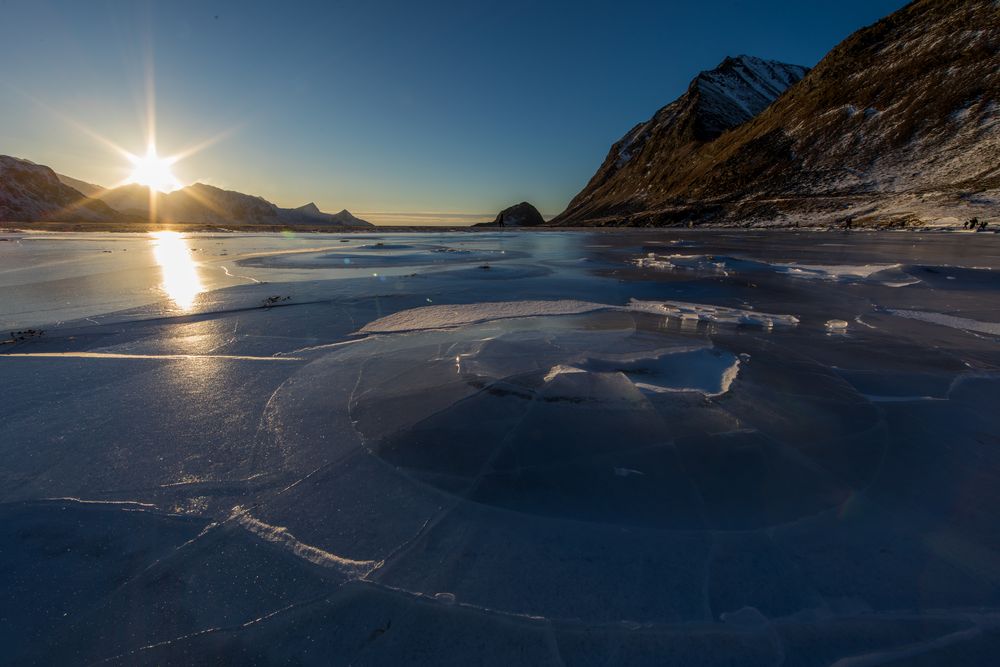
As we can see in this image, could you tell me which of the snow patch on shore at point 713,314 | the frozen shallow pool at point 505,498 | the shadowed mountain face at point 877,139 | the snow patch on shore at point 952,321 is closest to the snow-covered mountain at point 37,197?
the shadowed mountain face at point 877,139

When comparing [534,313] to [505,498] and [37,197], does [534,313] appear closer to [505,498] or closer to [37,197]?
[505,498]

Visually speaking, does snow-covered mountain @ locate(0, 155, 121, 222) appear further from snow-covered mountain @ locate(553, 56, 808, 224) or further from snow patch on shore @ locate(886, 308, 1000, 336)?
snow patch on shore @ locate(886, 308, 1000, 336)

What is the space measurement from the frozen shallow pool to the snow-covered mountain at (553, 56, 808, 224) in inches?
4711

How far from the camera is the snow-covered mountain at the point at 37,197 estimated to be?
4101 inches

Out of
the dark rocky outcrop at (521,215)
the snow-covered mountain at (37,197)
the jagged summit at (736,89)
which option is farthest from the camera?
the dark rocky outcrop at (521,215)

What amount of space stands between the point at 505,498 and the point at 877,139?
8529 cm

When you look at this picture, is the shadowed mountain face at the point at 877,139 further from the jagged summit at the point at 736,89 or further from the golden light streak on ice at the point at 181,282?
the golden light streak on ice at the point at 181,282

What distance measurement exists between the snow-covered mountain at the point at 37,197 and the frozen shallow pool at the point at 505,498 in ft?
474

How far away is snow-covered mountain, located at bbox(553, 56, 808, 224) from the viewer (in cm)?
11850

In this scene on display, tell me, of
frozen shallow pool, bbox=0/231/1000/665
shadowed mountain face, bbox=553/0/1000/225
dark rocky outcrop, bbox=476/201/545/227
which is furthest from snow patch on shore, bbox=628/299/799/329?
dark rocky outcrop, bbox=476/201/545/227

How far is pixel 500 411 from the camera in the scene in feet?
11.2

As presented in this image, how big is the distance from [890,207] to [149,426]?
6355 cm

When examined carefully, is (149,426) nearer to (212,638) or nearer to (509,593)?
(212,638)

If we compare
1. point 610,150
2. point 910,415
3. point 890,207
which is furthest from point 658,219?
point 610,150
